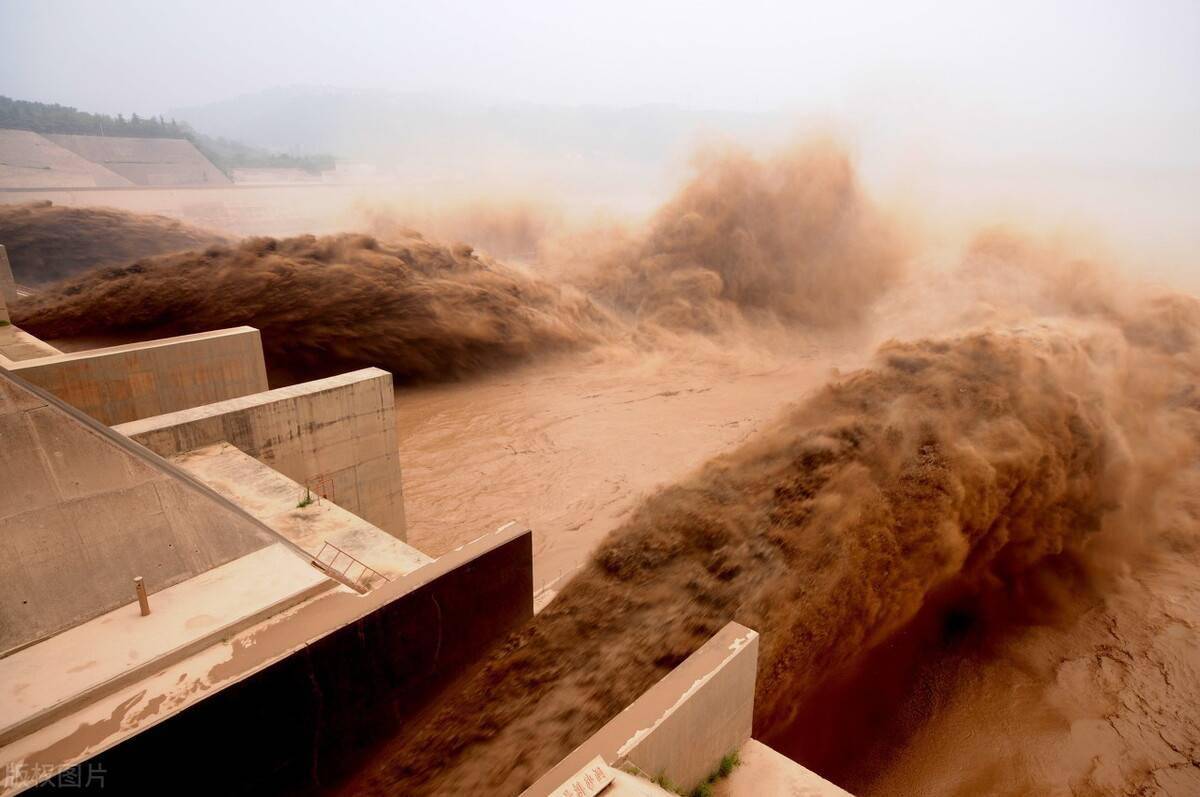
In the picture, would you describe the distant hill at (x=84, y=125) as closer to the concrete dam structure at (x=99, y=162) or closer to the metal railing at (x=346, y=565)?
the concrete dam structure at (x=99, y=162)

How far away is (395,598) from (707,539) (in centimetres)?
478

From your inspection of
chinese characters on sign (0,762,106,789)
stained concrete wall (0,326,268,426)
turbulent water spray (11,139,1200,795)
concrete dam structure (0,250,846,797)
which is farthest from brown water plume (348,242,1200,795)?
stained concrete wall (0,326,268,426)

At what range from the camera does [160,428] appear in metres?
7.66

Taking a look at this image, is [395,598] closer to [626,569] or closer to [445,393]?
[626,569]

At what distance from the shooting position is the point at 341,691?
4.98m

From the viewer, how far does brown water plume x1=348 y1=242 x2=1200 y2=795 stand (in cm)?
618

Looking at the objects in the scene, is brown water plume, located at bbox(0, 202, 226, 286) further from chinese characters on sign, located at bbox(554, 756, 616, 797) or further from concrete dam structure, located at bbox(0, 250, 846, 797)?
chinese characters on sign, located at bbox(554, 756, 616, 797)

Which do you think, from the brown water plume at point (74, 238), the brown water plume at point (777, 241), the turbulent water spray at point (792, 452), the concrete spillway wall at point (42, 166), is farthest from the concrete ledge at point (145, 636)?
the concrete spillway wall at point (42, 166)

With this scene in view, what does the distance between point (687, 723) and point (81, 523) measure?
5.11 m

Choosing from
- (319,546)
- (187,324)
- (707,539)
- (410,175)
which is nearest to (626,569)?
(707,539)

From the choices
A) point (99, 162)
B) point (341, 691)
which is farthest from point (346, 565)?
point (99, 162)

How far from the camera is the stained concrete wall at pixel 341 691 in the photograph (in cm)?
405

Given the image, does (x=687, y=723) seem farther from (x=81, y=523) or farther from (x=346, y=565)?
(x=81, y=523)

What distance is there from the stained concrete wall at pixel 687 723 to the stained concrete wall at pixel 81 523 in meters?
3.66
